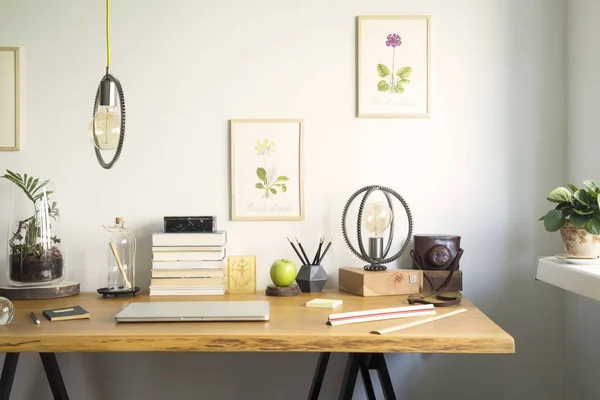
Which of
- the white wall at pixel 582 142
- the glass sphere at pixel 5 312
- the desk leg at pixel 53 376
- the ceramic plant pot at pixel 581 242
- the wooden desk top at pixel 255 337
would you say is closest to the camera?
the wooden desk top at pixel 255 337

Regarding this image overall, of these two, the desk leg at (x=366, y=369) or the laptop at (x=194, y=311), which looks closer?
the laptop at (x=194, y=311)

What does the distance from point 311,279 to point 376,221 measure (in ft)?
1.05

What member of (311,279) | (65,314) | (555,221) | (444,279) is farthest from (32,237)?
(555,221)

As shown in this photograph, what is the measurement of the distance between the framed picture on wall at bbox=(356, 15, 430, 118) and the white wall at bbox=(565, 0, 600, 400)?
550mm

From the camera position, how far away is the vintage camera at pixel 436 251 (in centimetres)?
213

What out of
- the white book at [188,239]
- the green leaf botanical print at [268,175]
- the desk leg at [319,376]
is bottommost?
the desk leg at [319,376]

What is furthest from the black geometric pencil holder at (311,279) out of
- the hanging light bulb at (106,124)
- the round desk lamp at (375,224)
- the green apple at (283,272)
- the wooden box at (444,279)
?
the hanging light bulb at (106,124)

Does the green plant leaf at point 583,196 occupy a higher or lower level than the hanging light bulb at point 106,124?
lower

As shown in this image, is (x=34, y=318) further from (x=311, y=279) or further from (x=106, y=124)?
(x=311, y=279)

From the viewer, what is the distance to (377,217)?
2.15 meters

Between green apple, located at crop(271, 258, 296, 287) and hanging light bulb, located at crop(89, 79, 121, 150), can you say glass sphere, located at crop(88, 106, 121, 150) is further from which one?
green apple, located at crop(271, 258, 296, 287)

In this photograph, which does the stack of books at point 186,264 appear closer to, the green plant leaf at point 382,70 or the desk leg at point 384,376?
the desk leg at point 384,376

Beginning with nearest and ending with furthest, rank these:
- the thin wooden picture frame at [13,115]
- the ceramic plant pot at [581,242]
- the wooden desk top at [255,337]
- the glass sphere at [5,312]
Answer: the wooden desk top at [255,337], the glass sphere at [5,312], the ceramic plant pot at [581,242], the thin wooden picture frame at [13,115]

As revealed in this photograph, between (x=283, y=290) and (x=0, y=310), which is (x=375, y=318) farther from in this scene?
(x=0, y=310)
